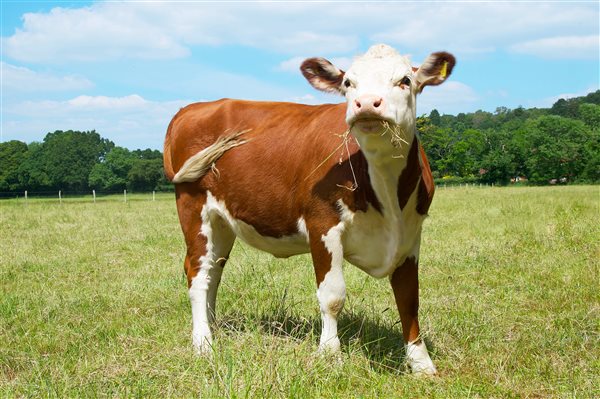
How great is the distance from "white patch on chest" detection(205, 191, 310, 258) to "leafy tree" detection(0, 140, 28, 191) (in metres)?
89.8

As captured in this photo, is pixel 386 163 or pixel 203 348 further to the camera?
pixel 203 348

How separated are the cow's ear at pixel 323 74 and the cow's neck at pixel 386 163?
565mm

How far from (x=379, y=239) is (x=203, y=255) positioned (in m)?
1.97

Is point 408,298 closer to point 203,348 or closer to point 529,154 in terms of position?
point 203,348

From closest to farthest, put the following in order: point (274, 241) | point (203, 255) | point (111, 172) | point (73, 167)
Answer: point (274, 241), point (203, 255), point (111, 172), point (73, 167)

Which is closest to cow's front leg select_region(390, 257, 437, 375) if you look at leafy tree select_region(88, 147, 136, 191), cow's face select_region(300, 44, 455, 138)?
cow's face select_region(300, 44, 455, 138)

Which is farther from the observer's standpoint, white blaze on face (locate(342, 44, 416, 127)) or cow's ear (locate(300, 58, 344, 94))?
cow's ear (locate(300, 58, 344, 94))

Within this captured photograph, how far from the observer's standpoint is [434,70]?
416 cm

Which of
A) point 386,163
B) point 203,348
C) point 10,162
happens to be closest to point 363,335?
point 203,348

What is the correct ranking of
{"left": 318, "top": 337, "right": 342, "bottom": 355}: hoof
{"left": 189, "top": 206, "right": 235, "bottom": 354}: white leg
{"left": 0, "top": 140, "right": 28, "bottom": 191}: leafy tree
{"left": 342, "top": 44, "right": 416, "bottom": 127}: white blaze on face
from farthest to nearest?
{"left": 0, "top": 140, "right": 28, "bottom": 191}: leafy tree, {"left": 189, "top": 206, "right": 235, "bottom": 354}: white leg, {"left": 318, "top": 337, "right": 342, "bottom": 355}: hoof, {"left": 342, "top": 44, "right": 416, "bottom": 127}: white blaze on face

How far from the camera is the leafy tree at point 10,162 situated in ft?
289

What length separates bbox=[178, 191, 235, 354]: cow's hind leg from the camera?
17.9 ft

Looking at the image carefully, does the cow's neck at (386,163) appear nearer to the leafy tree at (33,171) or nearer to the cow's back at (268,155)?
the cow's back at (268,155)

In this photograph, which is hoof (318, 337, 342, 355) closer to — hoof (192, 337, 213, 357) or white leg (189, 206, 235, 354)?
hoof (192, 337, 213, 357)
